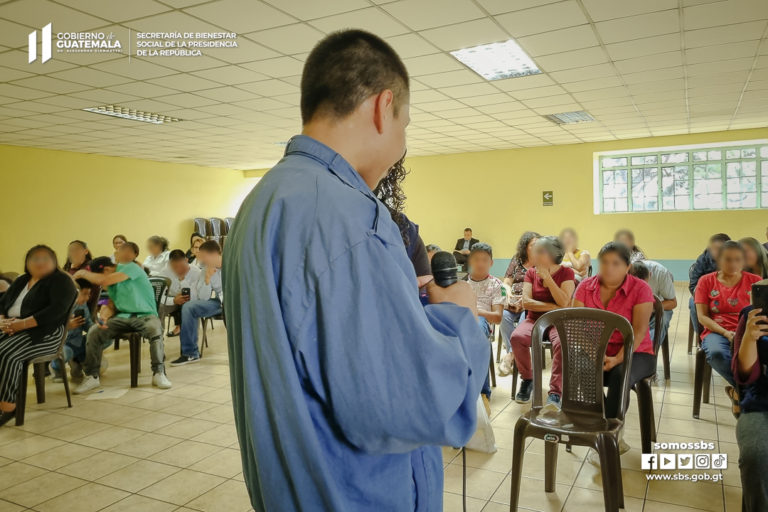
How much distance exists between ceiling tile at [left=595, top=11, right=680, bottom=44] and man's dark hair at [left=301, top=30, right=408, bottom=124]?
4066 mm

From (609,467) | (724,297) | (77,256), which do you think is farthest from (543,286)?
(77,256)

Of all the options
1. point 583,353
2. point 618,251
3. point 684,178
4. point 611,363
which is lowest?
point 611,363

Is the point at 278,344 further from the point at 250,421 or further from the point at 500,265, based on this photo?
the point at 500,265

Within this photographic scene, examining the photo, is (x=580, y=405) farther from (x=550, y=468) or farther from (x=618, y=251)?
(x=618, y=251)

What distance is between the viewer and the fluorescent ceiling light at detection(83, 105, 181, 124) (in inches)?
271

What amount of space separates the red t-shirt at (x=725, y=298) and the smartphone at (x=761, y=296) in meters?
1.80

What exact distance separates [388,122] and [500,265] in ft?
38.3

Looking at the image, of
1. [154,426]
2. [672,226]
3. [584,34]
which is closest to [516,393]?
[154,426]

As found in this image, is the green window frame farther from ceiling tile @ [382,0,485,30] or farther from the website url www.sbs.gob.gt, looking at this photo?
the website url www.sbs.gob.gt

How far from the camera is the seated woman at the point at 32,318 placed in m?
3.77

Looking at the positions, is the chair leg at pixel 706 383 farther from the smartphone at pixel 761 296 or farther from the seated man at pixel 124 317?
the seated man at pixel 124 317

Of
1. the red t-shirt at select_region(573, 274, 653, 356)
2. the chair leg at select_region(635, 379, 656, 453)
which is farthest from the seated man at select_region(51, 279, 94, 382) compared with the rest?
the chair leg at select_region(635, 379, 656, 453)

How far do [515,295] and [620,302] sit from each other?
1.75m

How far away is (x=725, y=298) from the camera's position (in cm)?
369
